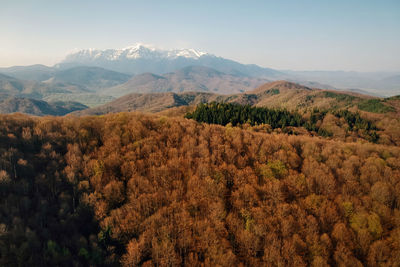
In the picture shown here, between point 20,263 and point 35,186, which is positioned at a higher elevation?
point 35,186

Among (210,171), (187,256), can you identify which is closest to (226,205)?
(210,171)

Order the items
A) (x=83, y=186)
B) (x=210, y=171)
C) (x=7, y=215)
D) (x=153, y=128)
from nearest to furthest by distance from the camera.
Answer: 1. (x=7, y=215)
2. (x=83, y=186)
3. (x=210, y=171)
4. (x=153, y=128)

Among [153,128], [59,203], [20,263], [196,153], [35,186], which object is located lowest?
[20,263]

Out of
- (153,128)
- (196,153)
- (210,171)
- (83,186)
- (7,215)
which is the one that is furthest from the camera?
(153,128)

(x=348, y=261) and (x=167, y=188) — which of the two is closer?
(x=348, y=261)

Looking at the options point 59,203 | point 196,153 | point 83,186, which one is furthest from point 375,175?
point 59,203

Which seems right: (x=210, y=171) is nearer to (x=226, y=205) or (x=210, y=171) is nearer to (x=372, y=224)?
(x=226, y=205)
